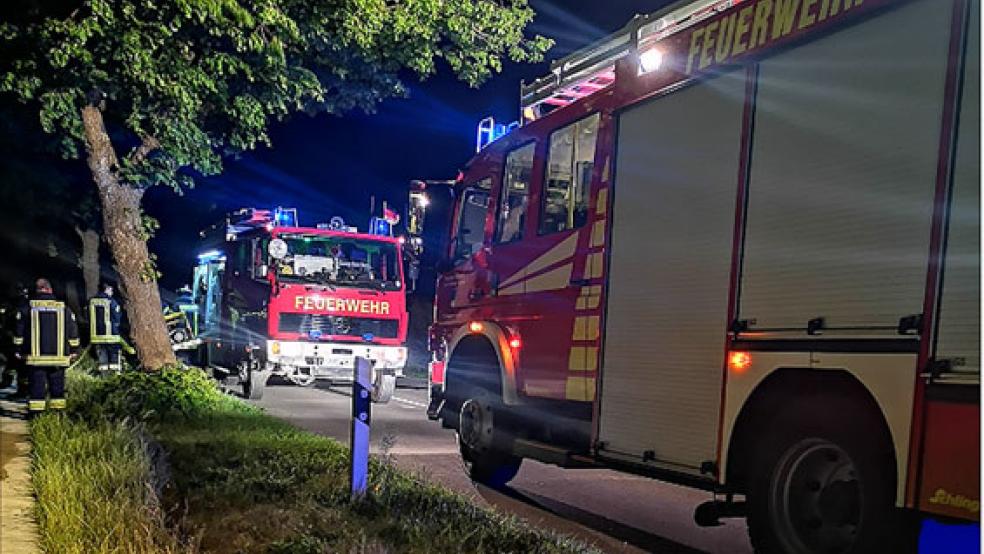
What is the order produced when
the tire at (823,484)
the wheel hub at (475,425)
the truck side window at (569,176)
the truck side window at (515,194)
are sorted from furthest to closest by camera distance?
1. the wheel hub at (475,425)
2. the truck side window at (515,194)
3. the truck side window at (569,176)
4. the tire at (823,484)

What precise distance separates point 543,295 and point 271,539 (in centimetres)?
297

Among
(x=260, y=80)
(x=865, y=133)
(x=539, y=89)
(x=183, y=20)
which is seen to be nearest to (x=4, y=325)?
(x=260, y=80)

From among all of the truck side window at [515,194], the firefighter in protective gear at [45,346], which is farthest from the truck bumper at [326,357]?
the truck side window at [515,194]

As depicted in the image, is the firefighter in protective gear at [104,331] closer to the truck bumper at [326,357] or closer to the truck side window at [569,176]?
the truck bumper at [326,357]

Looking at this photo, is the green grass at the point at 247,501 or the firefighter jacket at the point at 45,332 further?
the firefighter jacket at the point at 45,332

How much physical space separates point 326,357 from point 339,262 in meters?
1.51

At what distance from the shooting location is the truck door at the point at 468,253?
8.38 m

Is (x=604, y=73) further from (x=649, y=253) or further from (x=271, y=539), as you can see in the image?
(x=271, y=539)

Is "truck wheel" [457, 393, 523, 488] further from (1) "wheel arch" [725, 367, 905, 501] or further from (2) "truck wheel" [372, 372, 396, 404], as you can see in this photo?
(2) "truck wheel" [372, 372, 396, 404]

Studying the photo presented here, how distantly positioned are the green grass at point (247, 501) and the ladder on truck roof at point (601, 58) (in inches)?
125

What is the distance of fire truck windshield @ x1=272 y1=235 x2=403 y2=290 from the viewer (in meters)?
15.0

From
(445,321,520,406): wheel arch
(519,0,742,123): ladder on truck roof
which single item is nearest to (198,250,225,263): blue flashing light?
(445,321,520,406): wheel arch

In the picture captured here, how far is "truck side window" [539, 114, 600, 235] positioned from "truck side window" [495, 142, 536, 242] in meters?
0.32

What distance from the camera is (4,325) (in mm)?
14617
